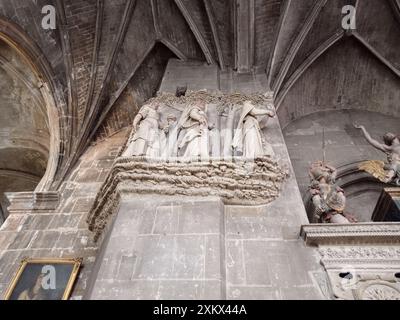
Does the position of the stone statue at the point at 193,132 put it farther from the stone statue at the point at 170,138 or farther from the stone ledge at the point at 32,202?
the stone ledge at the point at 32,202

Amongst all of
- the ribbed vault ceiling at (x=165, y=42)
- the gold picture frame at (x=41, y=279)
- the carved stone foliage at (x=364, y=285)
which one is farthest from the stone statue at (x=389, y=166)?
the gold picture frame at (x=41, y=279)

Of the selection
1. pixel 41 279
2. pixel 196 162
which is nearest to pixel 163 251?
pixel 196 162

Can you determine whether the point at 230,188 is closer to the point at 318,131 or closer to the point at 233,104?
the point at 233,104

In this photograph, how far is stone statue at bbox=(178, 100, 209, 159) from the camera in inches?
207

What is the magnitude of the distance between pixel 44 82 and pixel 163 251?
6284mm

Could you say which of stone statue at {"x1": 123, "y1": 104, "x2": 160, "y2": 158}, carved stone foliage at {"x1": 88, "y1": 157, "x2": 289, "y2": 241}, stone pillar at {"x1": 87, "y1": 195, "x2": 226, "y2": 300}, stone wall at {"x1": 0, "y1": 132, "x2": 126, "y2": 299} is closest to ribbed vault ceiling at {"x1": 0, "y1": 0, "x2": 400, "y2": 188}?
stone wall at {"x1": 0, "y1": 132, "x2": 126, "y2": 299}

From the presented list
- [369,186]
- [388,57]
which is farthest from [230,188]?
[388,57]

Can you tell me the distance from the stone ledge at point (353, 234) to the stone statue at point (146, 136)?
2444 millimetres

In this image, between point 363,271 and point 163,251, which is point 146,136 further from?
point 363,271

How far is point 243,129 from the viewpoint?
580cm

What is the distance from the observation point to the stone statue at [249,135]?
5.21 m

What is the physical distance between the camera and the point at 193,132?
18.8 feet

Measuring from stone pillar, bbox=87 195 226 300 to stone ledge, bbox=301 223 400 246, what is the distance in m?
1.10
